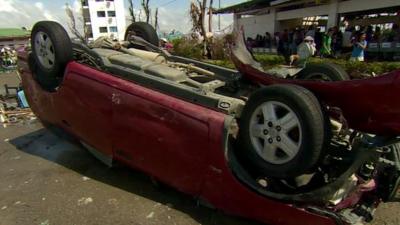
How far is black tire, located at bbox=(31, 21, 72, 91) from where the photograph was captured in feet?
13.8

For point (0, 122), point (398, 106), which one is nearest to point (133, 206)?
point (398, 106)

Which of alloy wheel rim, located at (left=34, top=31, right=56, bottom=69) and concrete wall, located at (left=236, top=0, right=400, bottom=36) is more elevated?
concrete wall, located at (left=236, top=0, right=400, bottom=36)

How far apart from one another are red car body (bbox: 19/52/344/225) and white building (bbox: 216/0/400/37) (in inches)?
312

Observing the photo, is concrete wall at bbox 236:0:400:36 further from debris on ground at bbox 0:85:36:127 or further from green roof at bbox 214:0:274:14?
debris on ground at bbox 0:85:36:127

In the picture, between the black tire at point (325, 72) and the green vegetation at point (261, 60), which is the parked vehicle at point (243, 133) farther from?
the green vegetation at point (261, 60)

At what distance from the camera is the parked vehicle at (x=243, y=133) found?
2564 millimetres

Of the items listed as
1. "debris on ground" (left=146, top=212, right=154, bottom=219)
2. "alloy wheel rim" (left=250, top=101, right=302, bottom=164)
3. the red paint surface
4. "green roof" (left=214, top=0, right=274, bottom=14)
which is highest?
"green roof" (left=214, top=0, right=274, bottom=14)

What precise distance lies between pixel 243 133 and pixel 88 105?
1.95m

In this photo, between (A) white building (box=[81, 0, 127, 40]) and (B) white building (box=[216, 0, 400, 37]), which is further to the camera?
(A) white building (box=[81, 0, 127, 40])

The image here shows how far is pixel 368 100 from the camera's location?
2480 millimetres

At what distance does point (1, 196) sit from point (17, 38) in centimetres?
5133

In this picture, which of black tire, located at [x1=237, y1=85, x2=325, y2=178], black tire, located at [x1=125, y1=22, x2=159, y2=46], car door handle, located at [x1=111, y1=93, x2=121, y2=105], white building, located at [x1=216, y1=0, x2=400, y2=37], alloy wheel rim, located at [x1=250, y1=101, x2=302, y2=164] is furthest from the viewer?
white building, located at [x1=216, y1=0, x2=400, y2=37]

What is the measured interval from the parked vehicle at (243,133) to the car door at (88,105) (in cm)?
1

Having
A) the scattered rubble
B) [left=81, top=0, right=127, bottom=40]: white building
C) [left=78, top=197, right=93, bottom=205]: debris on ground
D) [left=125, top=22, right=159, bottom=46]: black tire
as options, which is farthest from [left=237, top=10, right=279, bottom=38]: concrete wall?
[left=81, top=0, right=127, bottom=40]: white building
